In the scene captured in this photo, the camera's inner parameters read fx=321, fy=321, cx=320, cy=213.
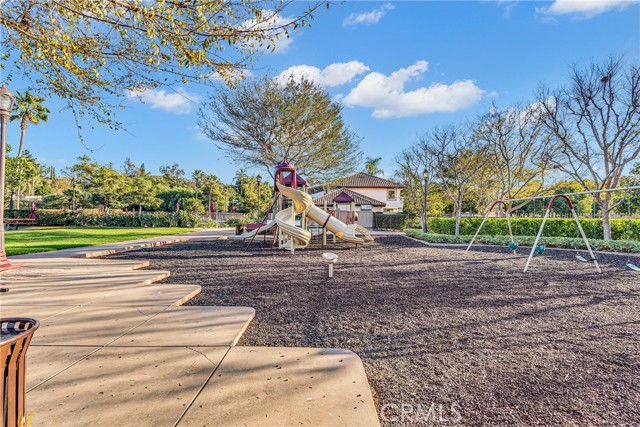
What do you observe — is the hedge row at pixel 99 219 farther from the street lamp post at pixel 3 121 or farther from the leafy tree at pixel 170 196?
the street lamp post at pixel 3 121

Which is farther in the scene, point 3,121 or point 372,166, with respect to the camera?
point 372,166

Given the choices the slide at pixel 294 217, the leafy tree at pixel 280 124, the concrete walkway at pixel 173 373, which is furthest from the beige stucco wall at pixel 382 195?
the concrete walkway at pixel 173 373

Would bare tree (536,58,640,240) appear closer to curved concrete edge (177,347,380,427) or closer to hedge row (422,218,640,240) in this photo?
hedge row (422,218,640,240)

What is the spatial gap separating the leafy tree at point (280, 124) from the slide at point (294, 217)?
10633 mm

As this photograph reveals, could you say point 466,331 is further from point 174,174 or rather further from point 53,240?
point 174,174

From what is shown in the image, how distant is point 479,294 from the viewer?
5.41 metres

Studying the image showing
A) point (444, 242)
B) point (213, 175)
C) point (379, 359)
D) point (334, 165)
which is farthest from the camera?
point (213, 175)

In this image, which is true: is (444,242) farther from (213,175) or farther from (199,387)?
(213,175)

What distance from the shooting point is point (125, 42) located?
4246 mm

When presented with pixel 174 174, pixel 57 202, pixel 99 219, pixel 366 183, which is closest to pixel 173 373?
pixel 99 219

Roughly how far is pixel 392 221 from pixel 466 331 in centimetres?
2656

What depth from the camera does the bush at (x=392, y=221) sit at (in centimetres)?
2905

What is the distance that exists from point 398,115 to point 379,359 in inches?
778

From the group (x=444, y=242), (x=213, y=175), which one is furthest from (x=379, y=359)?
(x=213, y=175)
